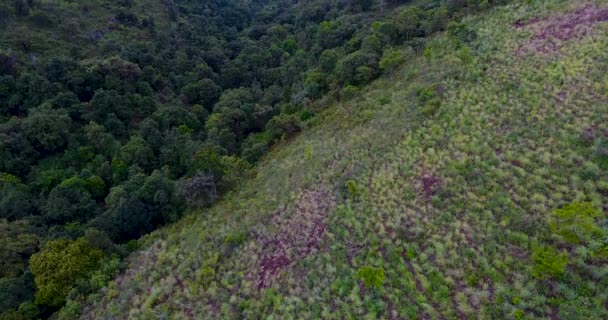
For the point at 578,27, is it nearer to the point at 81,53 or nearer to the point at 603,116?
the point at 603,116

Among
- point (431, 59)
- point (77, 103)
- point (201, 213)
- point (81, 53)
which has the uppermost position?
point (81, 53)

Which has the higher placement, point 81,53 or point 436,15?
point 81,53

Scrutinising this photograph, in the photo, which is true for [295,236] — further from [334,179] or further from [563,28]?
[563,28]

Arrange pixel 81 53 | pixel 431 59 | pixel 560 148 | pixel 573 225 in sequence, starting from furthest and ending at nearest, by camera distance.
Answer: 1. pixel 81 53
2. pixel 431 59
3. pixel 560 148
4. pixel 573 225

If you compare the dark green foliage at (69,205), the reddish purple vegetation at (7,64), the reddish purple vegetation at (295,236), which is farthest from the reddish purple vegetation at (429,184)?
the reddish purple vegetation at (7,64)

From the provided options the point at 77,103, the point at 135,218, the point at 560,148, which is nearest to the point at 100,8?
the point at 77,103

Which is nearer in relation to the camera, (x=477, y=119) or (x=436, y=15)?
(x=477, y=119)
